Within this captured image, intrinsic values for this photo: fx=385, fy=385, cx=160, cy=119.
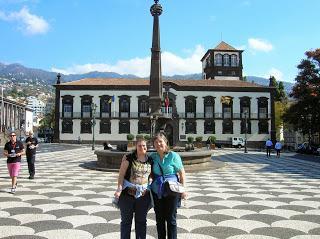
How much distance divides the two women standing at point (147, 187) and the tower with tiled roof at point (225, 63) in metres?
64.7

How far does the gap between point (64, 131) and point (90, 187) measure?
48.8 m

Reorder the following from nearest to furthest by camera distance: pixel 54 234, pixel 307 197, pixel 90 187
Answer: pixel 54 234 → pixel 307 197 → pixel 90 187

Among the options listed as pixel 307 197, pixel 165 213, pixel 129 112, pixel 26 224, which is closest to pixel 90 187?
pixel 26 224

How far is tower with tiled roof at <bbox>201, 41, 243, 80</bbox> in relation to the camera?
68.6 metres

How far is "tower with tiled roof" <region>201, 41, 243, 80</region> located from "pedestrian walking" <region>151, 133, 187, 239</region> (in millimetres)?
64674

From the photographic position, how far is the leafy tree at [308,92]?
37594 mm

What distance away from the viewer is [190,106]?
58125 millimetres

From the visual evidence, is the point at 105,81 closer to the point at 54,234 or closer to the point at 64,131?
the point at 64,131

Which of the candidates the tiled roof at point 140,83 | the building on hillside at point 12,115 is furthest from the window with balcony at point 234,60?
the building on hillside at point 12,115

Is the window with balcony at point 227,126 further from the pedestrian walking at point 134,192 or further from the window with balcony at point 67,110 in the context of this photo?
the pedestrian walking at point 134,192

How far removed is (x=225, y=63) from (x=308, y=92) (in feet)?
107

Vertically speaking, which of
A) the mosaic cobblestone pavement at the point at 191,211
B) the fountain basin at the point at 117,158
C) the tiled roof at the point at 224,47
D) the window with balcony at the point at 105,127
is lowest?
the mosaic cobblestone pavement at the point at 191,211

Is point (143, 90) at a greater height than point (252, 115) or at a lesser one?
greater

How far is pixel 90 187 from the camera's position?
10938 mm
